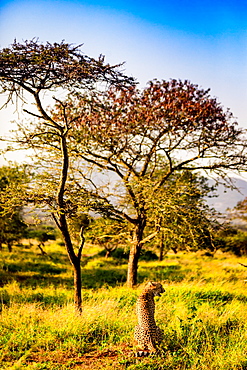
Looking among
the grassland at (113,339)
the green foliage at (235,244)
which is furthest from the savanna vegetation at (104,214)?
the green foliage at (235,244)

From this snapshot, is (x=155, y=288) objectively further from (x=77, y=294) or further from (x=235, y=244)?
(x=235, y=244)

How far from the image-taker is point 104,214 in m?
7.11

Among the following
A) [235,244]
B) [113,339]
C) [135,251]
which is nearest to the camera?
[113,339]

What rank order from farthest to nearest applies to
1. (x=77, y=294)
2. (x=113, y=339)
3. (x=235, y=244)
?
(x=235, y=244) → (x=77, y=294) → (x=113, y=339)

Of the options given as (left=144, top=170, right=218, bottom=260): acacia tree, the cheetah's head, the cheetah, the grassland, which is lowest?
the grassland

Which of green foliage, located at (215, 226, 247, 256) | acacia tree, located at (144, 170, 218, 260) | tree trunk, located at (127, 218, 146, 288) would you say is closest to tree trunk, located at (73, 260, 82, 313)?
acacia tree, located at (144, 170, 218, 260)

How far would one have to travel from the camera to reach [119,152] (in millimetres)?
10648

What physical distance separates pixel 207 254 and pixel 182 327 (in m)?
23.3

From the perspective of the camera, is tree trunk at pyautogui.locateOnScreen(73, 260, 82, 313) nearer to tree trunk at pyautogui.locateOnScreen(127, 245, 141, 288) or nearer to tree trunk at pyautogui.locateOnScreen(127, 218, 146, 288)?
tree trunk at pyautogui.locateOnScreen(127, 218, 146, 288)

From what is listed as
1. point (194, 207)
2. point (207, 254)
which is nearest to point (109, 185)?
point (194, 207)

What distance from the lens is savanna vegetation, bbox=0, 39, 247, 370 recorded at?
4.69 meters

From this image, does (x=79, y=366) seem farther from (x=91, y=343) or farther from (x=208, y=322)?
(x=208, y=322)

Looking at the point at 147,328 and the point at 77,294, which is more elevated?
the point at 77,294

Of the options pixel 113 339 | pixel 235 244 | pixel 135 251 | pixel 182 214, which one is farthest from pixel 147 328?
pixel 235 244
